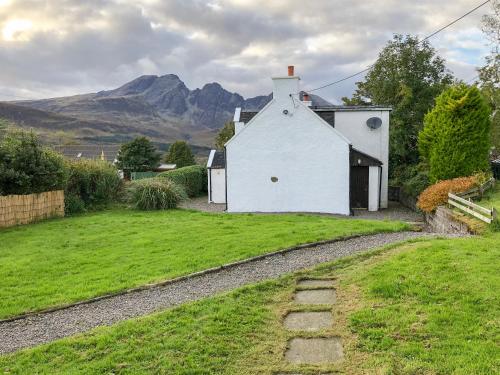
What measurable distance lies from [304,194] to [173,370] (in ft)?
56.8

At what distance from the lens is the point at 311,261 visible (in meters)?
10.5

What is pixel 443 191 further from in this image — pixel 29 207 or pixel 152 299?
pixel 29 207

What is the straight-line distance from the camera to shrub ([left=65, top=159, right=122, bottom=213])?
2347cm

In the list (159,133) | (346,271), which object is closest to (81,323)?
(346,271)

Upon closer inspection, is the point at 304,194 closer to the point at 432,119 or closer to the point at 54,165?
the point at 432,119

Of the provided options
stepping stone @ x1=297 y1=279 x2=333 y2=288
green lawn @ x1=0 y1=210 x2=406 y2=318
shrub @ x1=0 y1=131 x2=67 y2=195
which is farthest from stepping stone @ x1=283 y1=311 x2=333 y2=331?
shrub @ x1=0 y1=131 x2=67 y2=195

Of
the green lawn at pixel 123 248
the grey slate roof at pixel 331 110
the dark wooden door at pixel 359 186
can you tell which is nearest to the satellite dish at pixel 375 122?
the grey slate roof at pixel 331 110

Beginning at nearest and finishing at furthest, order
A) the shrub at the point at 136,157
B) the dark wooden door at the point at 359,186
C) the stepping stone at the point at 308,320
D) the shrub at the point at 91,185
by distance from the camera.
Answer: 1. the stepping stone at the point at 308,320
2. the shrub at the point at 91,185
3. the dark wooden door at the point at 359,186
4. the shrub at the point at 136,157

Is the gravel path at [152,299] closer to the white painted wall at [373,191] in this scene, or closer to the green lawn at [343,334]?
the green lawn at [343,334]

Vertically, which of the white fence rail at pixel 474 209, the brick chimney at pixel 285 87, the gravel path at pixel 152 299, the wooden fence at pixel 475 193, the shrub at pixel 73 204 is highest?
the brick chimney at pixel 285 87

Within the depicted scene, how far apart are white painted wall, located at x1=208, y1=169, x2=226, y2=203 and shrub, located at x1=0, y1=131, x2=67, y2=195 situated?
10.8 meters

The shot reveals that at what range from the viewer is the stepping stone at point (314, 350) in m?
5.57

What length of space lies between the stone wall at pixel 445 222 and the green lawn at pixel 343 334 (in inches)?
221

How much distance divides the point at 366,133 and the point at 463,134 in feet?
21.8
